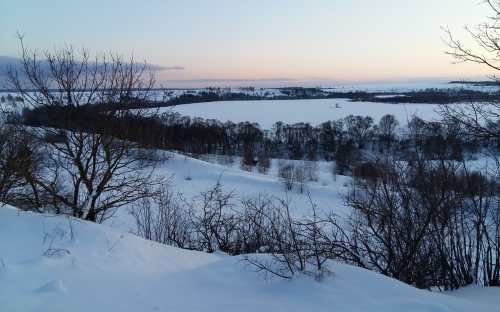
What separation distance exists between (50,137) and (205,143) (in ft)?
161

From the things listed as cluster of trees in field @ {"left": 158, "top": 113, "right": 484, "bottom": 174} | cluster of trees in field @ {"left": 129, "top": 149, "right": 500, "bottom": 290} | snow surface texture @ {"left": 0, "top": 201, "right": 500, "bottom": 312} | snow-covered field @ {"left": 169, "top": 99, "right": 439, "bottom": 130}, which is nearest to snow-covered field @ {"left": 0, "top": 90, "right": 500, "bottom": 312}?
snow surface texture @ {"left": 0, "top": 201, "right": 500, "bottom": 312}

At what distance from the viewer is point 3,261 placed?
11.3 feet

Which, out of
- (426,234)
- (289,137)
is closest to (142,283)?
(426,234)

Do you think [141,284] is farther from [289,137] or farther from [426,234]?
[289,137]

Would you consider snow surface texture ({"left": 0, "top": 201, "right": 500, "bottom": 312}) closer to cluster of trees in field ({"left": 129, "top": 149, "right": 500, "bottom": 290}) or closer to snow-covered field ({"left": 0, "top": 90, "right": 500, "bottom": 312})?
snow-covered field ({"left": 0, "top": 90, "right": 500, "bottom": 312})

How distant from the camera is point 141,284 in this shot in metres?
3.61

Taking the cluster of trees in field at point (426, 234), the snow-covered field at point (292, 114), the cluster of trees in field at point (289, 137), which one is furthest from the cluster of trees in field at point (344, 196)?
the snow-covered field at point (292, 114)

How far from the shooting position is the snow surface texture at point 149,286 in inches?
115

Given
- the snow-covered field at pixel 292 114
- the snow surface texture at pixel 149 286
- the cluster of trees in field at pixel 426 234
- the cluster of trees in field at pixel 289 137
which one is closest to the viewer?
the snow surface texture at pixel 149 286

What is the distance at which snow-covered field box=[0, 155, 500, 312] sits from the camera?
2.92 meters

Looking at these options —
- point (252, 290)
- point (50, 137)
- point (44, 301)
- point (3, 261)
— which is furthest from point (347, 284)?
point (50, 137)

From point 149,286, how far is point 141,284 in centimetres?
11

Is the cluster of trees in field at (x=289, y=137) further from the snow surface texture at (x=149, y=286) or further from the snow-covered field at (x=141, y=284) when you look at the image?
the snow surface texture at (x=149, y=286)

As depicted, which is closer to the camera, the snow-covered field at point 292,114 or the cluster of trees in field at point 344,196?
the cluster of trees in field at point 344,196
